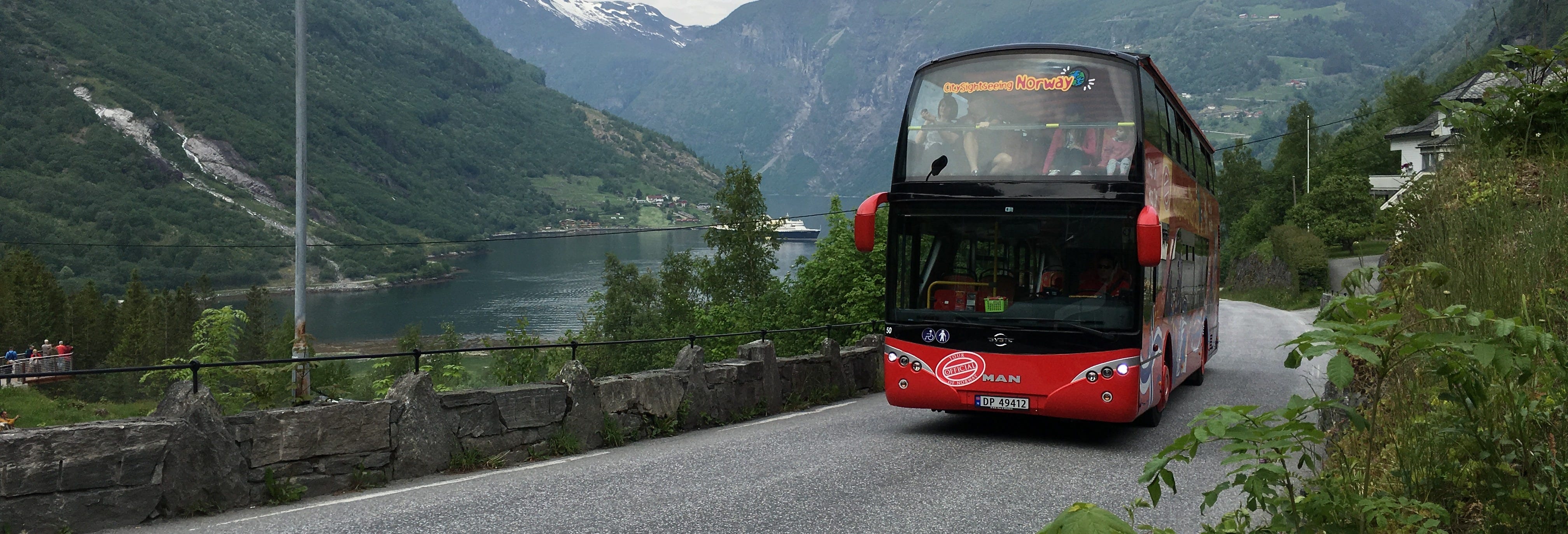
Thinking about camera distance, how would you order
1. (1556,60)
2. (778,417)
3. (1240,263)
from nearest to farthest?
(1556,60)
(778,417)
(1240,263)

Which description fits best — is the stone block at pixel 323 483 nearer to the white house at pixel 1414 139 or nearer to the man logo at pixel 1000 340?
the man logo at pixel 1000 340

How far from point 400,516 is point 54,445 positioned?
6.51 feet

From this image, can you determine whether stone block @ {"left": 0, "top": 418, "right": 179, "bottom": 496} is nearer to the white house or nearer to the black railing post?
the black railing post

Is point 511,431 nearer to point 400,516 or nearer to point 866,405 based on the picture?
point 400,516

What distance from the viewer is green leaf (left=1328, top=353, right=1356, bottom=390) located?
337 centimetres

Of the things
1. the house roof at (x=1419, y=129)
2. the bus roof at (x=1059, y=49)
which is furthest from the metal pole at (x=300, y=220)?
the house roof at (x=1419, y=129)

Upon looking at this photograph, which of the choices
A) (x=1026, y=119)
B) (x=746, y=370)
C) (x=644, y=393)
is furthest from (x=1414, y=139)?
(x=644, y=393)

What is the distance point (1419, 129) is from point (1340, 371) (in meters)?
74.1

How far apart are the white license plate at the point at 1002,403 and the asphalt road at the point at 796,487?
1.28ft

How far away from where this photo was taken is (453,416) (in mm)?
8914

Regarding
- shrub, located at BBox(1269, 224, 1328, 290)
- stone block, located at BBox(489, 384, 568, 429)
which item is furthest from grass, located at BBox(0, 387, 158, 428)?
shrub, located at BBox(1269, 224, 1328, 290)

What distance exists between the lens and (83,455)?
21.0 ft

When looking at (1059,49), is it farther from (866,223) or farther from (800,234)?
(800,234)

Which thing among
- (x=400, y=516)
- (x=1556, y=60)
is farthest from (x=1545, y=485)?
(x=400, y=516)
